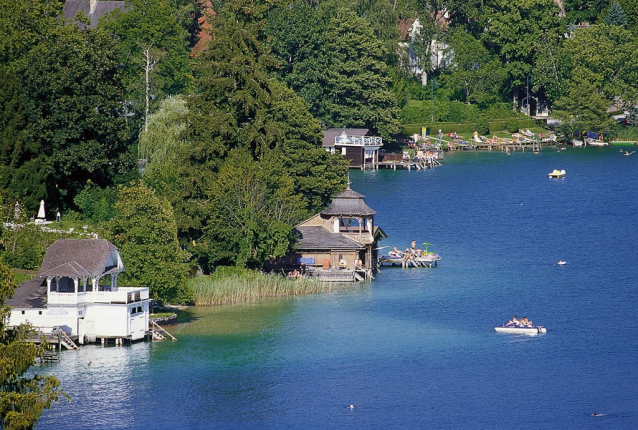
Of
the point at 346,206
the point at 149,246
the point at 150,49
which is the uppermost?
the point at 150,49

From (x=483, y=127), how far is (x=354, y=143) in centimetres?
2873

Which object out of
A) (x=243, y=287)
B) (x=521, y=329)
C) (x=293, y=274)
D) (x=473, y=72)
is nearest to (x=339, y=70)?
(x=473, y=72)

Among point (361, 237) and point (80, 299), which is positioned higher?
point (361, 237)

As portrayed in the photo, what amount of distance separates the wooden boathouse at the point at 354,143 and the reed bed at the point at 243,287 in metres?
64.0

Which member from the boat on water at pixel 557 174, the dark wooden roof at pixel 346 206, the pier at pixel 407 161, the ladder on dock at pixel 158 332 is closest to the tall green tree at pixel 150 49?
the pier at pixel 407 161

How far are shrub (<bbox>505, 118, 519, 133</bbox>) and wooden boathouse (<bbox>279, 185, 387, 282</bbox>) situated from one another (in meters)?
84.7

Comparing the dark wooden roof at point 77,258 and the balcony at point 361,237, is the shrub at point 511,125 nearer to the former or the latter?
the balcony at point 361,237

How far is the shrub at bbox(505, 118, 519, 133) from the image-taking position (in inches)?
6870

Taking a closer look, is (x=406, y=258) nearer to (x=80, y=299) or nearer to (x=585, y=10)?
(x=80, y=299)

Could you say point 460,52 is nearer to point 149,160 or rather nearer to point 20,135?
point 149,160

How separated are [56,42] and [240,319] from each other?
33.4 m

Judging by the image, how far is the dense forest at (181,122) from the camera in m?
85.2

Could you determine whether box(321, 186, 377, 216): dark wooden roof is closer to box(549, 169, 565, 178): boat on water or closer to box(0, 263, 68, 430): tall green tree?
box(0, 263, 68, 430): tall green tree

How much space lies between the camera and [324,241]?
89.8 meters
